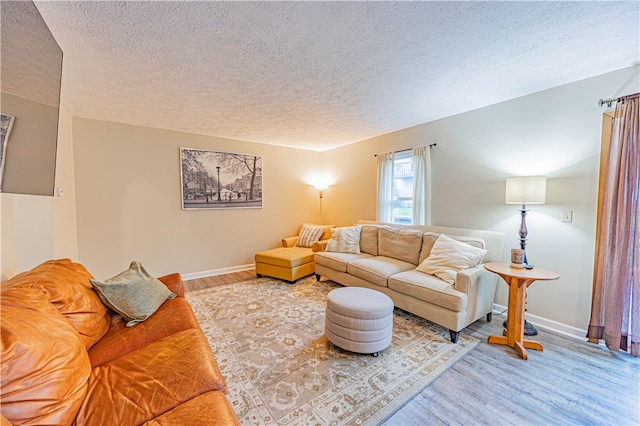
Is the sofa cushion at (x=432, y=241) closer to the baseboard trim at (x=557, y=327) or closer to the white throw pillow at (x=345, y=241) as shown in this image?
the baseboard trim at (x=557, y=327)

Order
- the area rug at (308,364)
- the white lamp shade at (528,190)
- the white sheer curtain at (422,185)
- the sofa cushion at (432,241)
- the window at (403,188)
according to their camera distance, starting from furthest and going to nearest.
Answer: the window at (403,188)
the white sheer curtain at (422,185)
the sofa cushion at (432,241)
the white lamp shade at (528,190)
the area rug at (308,364)

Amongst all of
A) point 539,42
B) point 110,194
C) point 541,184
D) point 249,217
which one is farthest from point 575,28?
point 110,194

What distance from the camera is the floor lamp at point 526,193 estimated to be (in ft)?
7.75

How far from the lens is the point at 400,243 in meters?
3.44

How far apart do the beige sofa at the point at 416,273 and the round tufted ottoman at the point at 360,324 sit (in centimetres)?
55

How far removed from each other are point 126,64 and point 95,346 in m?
2.12

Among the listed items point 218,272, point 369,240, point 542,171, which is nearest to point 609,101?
point 542,171

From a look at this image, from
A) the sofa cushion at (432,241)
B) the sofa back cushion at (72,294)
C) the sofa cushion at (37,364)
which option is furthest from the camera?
the sofa cushion at (432,241)

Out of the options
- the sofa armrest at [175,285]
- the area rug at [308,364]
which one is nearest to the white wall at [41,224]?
the sofa armrest at [175,285]

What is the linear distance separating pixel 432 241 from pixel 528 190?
1.11m

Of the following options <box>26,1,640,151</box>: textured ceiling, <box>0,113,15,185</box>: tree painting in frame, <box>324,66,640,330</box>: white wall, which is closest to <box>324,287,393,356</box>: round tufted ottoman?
<box>324,66,640,330</box>: white wall

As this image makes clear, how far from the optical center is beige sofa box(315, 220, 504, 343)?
7.64 feet

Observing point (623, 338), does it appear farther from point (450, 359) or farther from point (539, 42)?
point (539, 42)

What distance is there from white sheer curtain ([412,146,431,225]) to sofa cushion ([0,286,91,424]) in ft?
12.1
